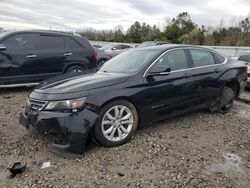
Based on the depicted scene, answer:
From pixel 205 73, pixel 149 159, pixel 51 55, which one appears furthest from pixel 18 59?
pixel 149 159

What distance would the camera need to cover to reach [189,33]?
145 feet

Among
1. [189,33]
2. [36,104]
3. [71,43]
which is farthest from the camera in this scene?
[189,33]

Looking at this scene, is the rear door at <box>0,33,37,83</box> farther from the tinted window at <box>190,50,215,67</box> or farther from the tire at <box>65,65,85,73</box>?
the tinted window at <box>190,50,215,67</box>

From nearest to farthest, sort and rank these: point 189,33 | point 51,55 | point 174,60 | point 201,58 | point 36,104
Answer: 1. point 36,104
2. point 174,60
3. point 201,58
4. point 51,55
5. point 189,33

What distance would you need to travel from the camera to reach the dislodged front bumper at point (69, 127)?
4055 mm

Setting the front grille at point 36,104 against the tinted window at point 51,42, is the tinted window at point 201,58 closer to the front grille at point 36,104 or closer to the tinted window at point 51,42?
the front grille at point 36,104

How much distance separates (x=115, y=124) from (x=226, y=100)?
315 cm

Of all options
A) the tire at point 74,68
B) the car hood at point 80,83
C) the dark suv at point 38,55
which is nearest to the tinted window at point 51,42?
the dark suv at point 38,55

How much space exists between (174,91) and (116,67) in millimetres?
1124

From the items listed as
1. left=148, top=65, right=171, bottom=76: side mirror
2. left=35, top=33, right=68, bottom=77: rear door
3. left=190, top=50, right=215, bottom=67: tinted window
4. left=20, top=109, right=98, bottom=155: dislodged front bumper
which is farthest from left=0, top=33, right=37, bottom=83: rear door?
left=190, top=50, right=215, bottom=67: tinted window

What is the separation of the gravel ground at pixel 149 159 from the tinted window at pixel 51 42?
3.15 m

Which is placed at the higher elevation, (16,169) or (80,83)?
(80,83)

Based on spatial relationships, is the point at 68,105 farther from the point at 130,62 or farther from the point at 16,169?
the point at 130,62

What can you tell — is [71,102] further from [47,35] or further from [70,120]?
[47,35]
